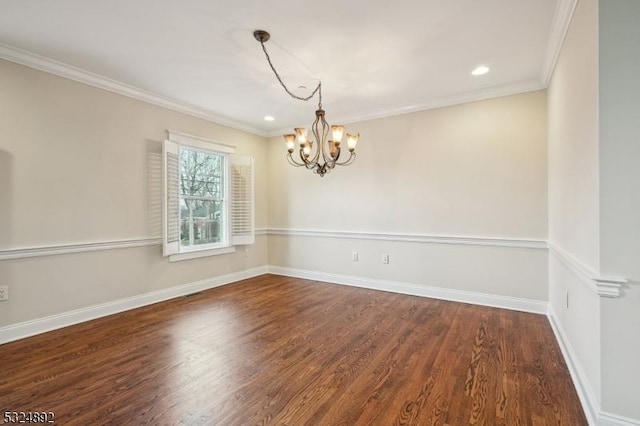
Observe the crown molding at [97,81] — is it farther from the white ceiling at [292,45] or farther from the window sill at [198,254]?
the window sill at [198,254]

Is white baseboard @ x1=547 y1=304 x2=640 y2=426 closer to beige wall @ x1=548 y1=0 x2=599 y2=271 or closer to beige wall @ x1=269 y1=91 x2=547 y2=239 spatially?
beige wall @ x1=548 y1=0 x2=599 y2=271

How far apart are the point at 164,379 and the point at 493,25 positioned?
3.65 meters

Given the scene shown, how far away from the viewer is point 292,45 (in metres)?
2.67

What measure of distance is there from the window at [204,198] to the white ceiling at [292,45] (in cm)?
78

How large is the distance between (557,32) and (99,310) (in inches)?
201

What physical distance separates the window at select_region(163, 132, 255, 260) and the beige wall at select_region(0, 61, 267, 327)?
172mm

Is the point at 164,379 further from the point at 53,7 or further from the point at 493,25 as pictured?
the point at 493,25

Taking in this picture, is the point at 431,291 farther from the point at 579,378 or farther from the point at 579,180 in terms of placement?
the point at 579,180

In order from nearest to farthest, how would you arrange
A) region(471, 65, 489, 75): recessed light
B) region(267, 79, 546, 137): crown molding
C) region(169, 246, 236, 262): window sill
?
region(471, 65, 489, 75): recessed light, region(267, 79, 546, 137): crown molding, region(169, 246, 236, 262): window sill

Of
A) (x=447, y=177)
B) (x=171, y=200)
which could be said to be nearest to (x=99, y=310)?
(x=171, y=200)

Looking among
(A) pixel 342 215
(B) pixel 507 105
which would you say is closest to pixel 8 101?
(A) pixel 342 215

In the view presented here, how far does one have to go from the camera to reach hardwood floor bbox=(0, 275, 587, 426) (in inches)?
69.9

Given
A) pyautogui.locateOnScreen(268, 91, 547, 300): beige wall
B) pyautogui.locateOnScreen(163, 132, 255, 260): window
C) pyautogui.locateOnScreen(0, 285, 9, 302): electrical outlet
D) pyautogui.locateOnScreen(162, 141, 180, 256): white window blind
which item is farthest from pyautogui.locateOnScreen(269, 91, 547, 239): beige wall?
pyautogui.locateOnScreen(0, 285, 9, 302): electrical outlet

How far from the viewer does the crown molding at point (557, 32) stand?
2.10 m
